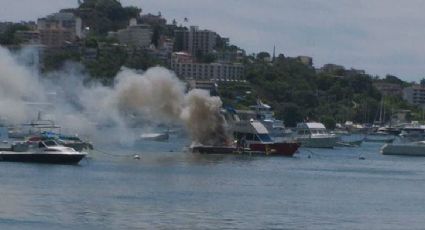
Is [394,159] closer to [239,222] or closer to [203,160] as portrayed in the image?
[203,160]

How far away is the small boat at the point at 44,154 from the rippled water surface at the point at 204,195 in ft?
3.26

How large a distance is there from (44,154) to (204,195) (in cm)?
1890

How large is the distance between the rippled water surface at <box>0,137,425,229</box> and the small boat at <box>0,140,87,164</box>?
993 mm

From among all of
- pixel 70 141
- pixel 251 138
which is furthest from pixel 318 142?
pixel 70 141

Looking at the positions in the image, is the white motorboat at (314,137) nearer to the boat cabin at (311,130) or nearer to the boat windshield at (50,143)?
the boat cabin at (311,130)

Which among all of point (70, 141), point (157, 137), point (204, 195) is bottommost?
point (157, 137)

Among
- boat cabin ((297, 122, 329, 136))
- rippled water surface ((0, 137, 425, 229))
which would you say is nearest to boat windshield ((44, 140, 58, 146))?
rippled water surface ((0, 137, 425, 229))

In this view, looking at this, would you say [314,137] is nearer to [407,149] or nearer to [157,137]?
[407,149]

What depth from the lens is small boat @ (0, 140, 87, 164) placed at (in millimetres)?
88500

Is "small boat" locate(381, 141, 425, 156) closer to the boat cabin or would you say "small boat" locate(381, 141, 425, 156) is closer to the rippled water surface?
the boat cabin

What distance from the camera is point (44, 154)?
88312mm

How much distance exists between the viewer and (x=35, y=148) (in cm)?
8962

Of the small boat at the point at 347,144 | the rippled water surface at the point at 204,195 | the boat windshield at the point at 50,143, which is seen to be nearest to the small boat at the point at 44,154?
the boat windshield at the point at 50,143

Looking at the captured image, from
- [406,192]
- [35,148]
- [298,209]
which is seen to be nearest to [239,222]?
[298,209]
